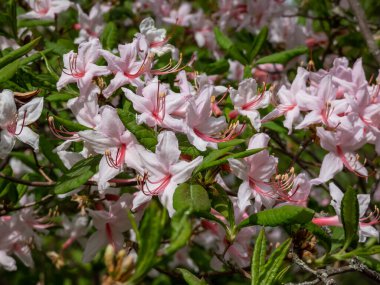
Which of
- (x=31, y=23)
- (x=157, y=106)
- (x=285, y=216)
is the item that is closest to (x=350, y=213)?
(x=285, y=216)

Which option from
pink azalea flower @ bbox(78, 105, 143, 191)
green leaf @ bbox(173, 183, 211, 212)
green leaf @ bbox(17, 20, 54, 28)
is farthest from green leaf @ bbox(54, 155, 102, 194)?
green leaf @ bbox(17, 20, 54, 28)

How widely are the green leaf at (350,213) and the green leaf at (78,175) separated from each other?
719 millimetres

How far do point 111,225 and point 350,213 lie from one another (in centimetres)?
81

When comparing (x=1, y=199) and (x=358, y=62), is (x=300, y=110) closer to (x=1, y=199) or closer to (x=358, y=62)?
(x=358, y=62)

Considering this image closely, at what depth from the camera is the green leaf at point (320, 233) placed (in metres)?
1.73

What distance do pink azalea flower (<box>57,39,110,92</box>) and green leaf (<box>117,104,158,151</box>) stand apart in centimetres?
24

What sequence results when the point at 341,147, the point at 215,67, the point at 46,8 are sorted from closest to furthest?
the point at 341,147, the point at 215,67, the point at 46,8

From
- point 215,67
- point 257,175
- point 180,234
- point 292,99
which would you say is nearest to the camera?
point 180,234

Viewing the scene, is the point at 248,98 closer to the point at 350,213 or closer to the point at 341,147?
the point at 341,147

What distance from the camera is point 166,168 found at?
1.61 metres

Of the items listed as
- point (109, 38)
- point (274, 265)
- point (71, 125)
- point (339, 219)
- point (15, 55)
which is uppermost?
point (15, 55)

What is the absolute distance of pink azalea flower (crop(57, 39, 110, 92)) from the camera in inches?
71.7

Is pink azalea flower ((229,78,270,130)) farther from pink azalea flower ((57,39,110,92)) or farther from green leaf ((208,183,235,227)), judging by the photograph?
pink azalea flower ((57,39,110,92))

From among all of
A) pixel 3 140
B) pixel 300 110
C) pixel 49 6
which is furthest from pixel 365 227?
pixel 49 6
